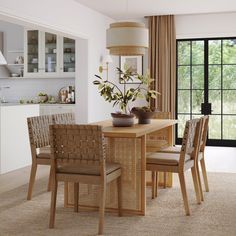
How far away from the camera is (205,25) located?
8.44 meters

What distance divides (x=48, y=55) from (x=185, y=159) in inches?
192

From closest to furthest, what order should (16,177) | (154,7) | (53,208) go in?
(53,208), (16,177), (154,7)

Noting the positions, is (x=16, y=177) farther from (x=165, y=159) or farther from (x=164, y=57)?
(x=164, y=57)

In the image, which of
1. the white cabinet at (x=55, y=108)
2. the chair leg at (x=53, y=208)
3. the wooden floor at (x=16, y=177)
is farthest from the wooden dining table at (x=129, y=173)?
the white cabinet at (x=55, y=108)

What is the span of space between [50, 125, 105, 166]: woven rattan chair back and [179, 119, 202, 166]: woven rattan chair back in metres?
0.89

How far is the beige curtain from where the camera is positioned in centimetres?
853

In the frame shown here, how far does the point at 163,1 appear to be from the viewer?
7230mm

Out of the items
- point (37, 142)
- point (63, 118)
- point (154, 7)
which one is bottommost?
point (37, 142)

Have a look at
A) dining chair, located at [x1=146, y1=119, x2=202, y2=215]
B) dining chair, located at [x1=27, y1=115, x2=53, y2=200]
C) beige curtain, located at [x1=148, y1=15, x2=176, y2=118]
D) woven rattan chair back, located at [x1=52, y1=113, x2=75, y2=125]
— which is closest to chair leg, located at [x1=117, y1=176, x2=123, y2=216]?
dining chair, located at [x1=146, y1=119, x2=202, y2=215]

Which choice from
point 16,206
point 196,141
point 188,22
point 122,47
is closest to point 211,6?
point 188,22

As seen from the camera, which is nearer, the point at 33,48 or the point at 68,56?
the point at 68,56

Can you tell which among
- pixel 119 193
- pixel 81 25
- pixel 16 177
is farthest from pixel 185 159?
pixel 81 25

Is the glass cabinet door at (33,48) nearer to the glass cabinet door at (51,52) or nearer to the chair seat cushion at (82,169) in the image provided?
the glass cabinet door at (51,52)

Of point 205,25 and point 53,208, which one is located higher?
point 205,25
